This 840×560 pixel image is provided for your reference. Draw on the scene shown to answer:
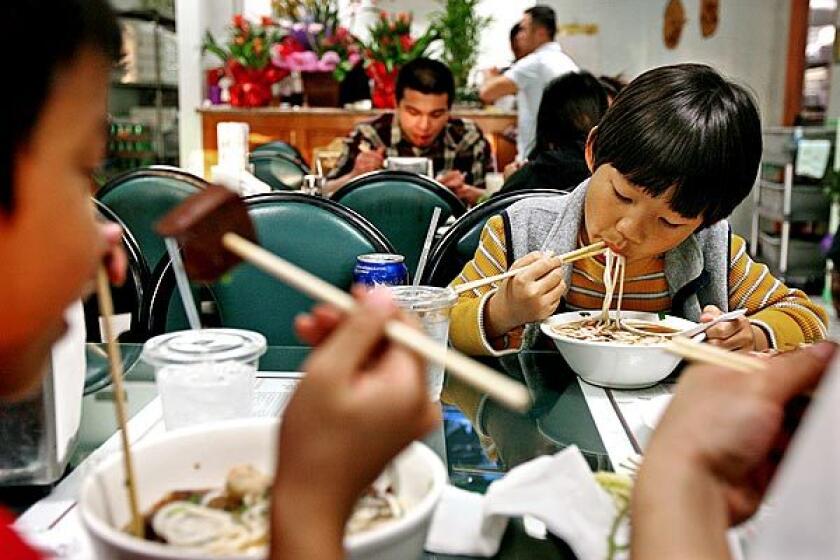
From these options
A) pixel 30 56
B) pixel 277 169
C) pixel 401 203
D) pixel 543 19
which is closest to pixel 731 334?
pixel 30 56

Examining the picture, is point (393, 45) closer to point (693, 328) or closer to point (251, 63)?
Result: point (251, 63)

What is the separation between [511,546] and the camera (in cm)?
80

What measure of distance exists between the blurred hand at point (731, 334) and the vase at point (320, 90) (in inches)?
174

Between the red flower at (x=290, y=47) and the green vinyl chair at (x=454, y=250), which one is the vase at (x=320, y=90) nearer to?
the red flower at (x=290, y=47)

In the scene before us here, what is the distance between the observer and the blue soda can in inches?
60.6

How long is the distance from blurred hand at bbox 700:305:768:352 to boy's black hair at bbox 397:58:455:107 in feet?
9.89

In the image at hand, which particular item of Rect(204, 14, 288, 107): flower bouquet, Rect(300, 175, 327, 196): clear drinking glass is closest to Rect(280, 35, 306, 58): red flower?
Rect(204, 14, 288, 107): flower bouquet

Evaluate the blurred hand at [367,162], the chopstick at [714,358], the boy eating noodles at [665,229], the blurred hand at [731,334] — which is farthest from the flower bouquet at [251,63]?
the chopstick at [714,358]

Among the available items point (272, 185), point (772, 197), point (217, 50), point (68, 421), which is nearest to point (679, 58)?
point (772, 197)

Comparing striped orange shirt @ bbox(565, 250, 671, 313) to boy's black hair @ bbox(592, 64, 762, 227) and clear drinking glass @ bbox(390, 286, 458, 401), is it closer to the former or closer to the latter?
boy's black hair @ bbox(592, 64, 762, 227)

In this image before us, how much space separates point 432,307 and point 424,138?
339 cm

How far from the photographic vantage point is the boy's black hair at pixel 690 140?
1497mm

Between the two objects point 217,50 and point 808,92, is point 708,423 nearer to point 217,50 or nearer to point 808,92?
point 217,50

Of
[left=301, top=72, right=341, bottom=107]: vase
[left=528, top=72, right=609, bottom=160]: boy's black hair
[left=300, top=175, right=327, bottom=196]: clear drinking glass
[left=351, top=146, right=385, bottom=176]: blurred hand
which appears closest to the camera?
[left=528, top=72, right=609, bottom=160]: boy's black hair
